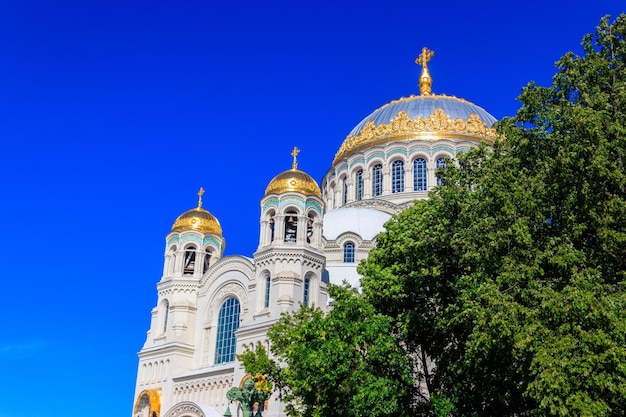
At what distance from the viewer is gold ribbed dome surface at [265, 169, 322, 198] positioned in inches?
1281

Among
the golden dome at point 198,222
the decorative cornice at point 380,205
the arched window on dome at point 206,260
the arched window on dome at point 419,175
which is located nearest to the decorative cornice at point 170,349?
the arched window on dome at point 206,260

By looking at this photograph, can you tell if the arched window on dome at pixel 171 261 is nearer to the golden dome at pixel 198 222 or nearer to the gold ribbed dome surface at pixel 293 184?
the golden dome at pixel 198 222

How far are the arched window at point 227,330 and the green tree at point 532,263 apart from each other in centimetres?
1525

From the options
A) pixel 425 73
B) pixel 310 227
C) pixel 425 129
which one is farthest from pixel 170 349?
pixel 425 73

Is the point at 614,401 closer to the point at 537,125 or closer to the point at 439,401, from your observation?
the point at 439,401

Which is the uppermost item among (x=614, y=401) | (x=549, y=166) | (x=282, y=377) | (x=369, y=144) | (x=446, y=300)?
(x=369, y=144)

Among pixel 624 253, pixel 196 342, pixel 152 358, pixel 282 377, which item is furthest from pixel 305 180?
pixel 624 253

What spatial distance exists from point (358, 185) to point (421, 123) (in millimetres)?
5560

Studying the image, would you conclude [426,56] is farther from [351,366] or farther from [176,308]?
[351,366]

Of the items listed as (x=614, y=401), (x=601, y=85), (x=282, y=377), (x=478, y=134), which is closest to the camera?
(x=614, y=401)

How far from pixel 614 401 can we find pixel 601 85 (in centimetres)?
789

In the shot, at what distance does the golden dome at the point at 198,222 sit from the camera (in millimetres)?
36906

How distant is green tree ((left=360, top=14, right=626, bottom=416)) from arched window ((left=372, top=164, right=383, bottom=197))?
2432 centimetres

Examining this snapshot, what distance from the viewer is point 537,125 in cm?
1734
